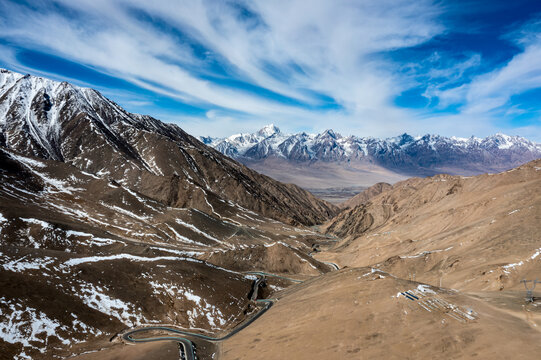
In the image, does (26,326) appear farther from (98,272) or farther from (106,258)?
(106,258)

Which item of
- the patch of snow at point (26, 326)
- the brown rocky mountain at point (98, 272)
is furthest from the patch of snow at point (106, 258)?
the patch of snow at point (26, 326)

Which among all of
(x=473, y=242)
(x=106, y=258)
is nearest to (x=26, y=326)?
(x=106, y=258)

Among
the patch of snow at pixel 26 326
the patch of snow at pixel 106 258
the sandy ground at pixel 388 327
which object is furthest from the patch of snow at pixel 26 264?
the sandy ground at pixel 388 327

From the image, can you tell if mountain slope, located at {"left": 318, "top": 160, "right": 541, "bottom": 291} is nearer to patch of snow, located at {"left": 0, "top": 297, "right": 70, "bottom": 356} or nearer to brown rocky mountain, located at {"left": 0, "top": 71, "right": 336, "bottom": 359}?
brown rocky mountain, located at {"left": 0, "top": 71, "right": 336, "bottom": 359}

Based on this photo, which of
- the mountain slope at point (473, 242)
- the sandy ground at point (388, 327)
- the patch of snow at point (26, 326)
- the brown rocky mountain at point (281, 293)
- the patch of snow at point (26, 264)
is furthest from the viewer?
the mountain slope at point (473, 242)

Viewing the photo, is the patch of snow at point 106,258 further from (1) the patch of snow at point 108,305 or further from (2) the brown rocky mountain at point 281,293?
(1) the patch of snow at point 108,305

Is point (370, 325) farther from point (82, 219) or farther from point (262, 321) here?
point (82, 219)

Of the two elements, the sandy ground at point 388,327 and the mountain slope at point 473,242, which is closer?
the sandy ground at point 388,327

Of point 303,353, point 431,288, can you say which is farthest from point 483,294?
point 303,353

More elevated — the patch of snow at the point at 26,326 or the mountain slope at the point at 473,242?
the mountain slope at the point at 473,242

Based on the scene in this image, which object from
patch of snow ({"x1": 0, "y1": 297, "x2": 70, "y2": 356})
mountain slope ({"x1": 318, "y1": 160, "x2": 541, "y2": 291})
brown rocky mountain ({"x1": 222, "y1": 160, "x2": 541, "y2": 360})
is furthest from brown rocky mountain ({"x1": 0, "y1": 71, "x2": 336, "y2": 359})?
mountain slope ({"x1": 318, "y1": 160, "x2": 541, "y2": 291})

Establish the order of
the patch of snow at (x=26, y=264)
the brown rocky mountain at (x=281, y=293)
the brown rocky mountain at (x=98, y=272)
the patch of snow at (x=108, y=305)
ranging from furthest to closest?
the patch of snow at (x=108, y=305), the patch of snow at (x=26, y=264), the brown rocky mountain at (x=98, y=272), the brown rocky mountain at (x=281, y=293)
